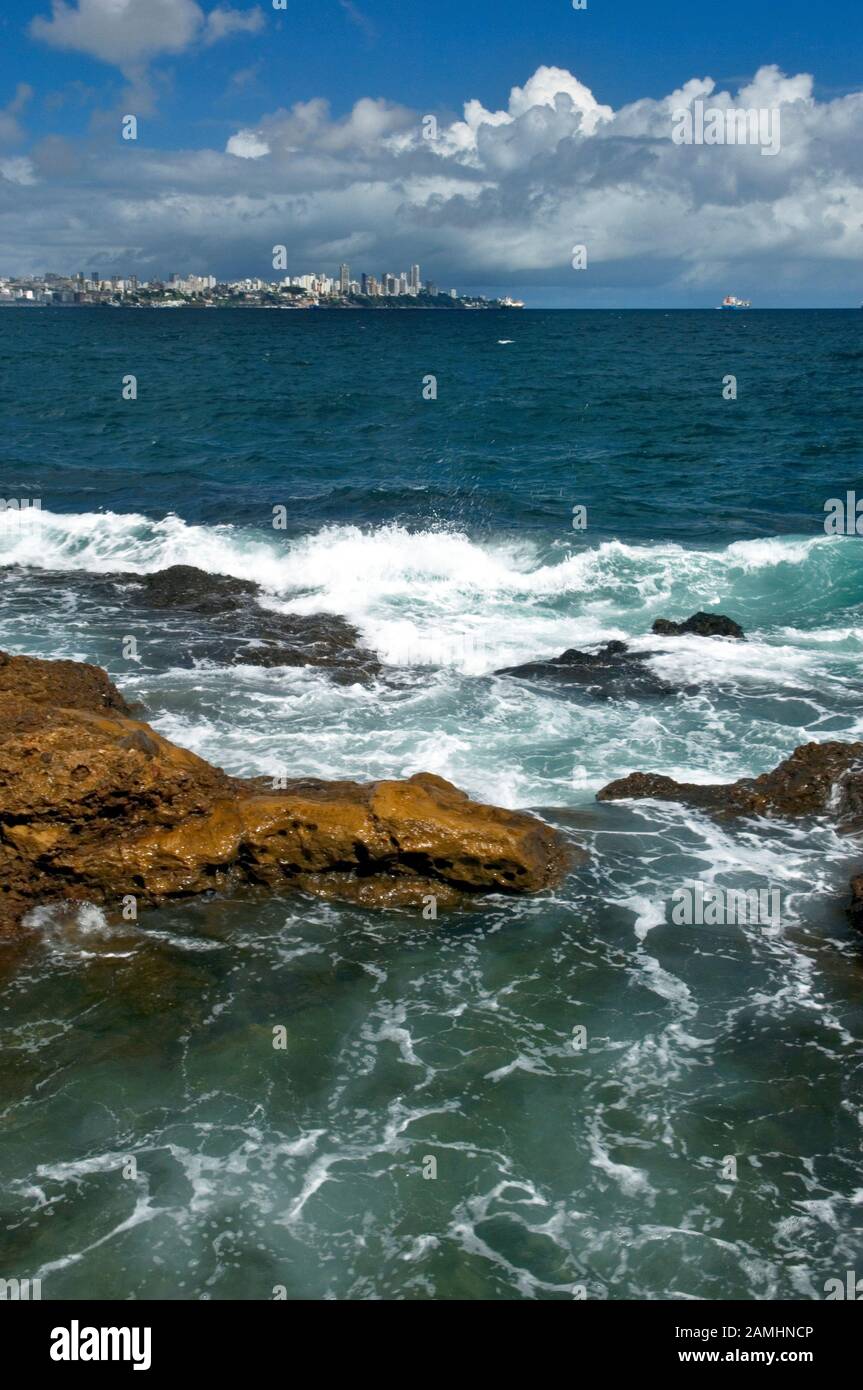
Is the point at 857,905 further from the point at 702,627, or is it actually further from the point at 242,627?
the point at 242,627

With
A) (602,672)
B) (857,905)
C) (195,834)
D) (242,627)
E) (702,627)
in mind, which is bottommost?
(857,905)

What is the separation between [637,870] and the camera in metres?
13.1

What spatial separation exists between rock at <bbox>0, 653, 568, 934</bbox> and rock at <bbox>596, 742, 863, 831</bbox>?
96.2 inches

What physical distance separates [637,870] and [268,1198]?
6.14 meters

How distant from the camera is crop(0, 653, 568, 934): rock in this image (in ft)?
39.2

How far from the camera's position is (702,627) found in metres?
21.9

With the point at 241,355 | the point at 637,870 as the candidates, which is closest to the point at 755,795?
the point at 637,870

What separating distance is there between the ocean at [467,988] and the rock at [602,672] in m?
0.34

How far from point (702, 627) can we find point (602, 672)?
3.35m
